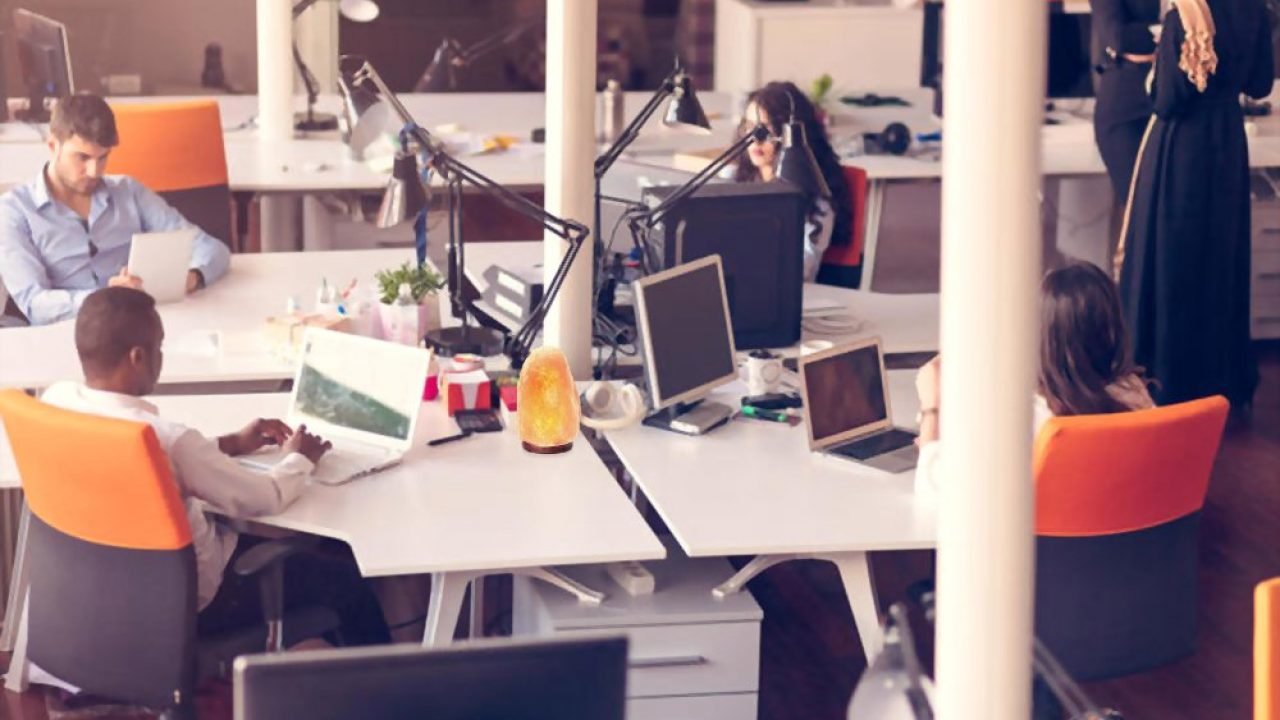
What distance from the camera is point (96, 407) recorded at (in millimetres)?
3756

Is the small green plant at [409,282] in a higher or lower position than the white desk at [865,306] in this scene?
higher

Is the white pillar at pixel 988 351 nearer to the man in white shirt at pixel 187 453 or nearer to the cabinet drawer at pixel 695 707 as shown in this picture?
the cabinet drawer at pixel 695 707

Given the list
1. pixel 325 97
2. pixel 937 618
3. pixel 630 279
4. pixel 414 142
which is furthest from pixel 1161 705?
pixel 325 97

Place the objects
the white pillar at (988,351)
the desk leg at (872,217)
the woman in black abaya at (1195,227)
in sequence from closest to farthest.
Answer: the white pillar at (988,351)
the woman in black abaya at (1195,227)
the desk leg at (872,217)

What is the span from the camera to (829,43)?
10211mm

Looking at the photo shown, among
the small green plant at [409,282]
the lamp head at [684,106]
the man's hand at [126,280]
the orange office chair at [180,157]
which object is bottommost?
the man's hand at [126,280]

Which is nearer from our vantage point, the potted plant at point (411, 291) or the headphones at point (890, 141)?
the potted plant at point (411, 291)

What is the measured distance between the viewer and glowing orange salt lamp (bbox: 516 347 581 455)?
415 cm

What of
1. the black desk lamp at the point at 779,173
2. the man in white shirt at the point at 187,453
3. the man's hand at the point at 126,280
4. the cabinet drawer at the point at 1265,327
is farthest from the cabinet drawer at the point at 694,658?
the cabinet drawer at the point at 1265,327

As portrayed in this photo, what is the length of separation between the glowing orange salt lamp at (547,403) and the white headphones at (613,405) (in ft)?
0.51

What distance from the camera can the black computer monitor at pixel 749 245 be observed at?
4.78 m

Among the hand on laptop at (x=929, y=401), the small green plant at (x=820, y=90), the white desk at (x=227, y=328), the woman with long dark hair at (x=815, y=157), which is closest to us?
the hand on laptop at (x=929, y=401)

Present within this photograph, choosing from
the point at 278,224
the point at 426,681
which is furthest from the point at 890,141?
the point at 426,681

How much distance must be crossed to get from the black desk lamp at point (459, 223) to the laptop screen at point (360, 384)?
353mm
